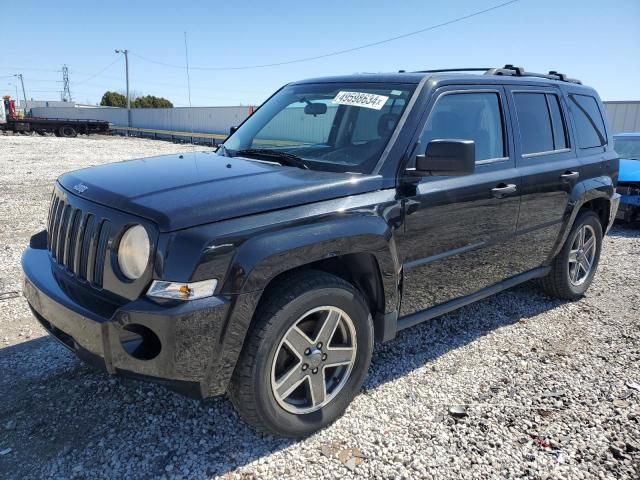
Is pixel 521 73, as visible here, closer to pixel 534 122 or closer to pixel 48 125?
pixel 534 122

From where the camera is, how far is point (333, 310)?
107 inches

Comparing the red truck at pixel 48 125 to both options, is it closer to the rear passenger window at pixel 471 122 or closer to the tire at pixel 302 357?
the rear passenger window at pixel 471 122

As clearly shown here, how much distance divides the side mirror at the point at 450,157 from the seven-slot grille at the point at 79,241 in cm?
177

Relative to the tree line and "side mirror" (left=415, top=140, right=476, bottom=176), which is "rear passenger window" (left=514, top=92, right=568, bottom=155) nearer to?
"side mirror" (left=415, top=140, right=476, bottom=176)

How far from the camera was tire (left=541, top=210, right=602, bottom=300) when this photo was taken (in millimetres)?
4684

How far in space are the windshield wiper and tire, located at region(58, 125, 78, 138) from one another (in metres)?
38.3

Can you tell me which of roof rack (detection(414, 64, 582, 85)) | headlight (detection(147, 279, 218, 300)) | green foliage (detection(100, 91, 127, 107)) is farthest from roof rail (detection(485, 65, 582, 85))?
green foliage (detection(100, 91, 127, 107))

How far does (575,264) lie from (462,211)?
7.27ft

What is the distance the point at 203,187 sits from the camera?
100 inches

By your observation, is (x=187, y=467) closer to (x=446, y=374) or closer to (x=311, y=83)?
(x=446, y=374)

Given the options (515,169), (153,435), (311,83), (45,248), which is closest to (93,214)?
(45,248)

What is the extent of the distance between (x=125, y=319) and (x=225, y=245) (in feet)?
1.79

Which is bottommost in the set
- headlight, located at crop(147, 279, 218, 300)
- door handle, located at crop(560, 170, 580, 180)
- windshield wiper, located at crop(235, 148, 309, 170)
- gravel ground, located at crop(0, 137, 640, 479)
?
gravel ground, located at crop(0, 137, 640, 479)

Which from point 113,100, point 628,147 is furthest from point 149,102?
point 628,147
